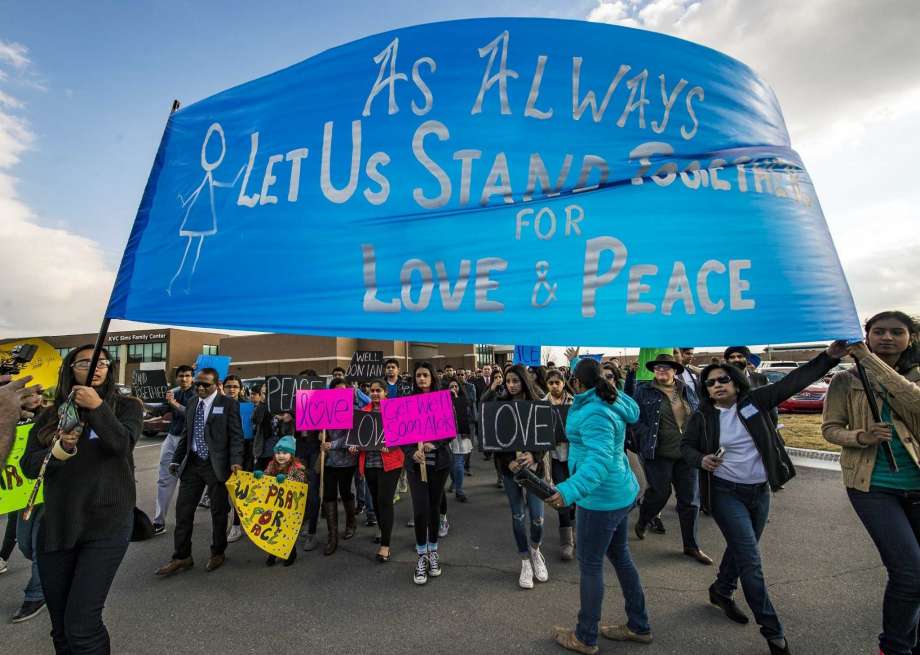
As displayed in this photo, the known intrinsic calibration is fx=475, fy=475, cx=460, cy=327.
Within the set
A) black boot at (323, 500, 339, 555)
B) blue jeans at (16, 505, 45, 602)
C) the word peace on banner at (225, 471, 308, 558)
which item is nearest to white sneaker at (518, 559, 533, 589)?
black boot at (323, 500, 339, 555)

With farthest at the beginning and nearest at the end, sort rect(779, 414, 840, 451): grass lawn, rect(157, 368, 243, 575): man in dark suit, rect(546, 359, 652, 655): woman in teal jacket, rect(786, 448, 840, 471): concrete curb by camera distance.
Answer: rect(779, 414, 840, 451): grass lawn, rect(786, 448, 840, 471): concrete curb, rect(157, 368, 243, 575): man in dark suit, rect(546, 359, 652, 655): woman in teal jacket

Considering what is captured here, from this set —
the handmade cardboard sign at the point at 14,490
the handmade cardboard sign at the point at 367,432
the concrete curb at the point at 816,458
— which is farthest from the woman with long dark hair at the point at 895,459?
the concrete curb at the point at 816,458

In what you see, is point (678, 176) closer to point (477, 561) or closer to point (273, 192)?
point (273, 192)

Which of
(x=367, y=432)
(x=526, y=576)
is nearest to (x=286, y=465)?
(x=367, y=432)

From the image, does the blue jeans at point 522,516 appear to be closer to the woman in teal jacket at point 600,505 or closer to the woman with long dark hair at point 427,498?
the woman with long dark hair at point 427,498

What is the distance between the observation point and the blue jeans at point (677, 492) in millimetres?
4758

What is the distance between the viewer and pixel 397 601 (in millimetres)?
3947

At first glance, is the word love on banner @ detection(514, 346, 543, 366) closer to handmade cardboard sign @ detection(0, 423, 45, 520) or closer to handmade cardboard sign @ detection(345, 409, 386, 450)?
handmade cardboard sign @ detection(345, 409, 386, 450)

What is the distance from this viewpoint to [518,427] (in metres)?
4.61

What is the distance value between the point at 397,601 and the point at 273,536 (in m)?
1.67

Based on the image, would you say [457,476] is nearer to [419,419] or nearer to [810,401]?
[419,419]

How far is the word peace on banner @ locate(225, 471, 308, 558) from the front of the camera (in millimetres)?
4848

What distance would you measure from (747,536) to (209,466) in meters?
4.90

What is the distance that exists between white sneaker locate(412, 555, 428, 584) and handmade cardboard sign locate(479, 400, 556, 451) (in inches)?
45.6
